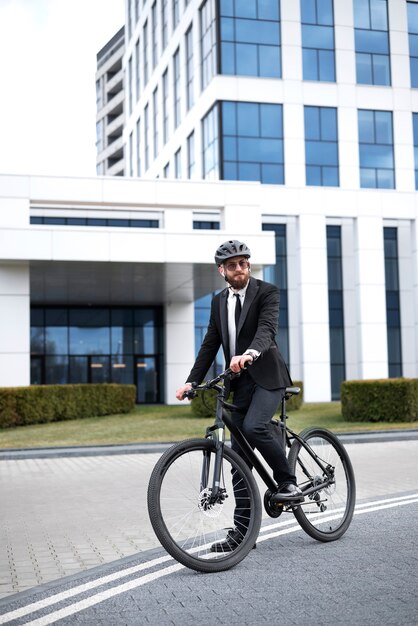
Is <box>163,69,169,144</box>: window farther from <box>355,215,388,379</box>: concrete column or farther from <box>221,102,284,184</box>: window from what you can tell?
<box>355,215,388,379</box>: concrete column

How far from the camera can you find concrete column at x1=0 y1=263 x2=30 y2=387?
2508 cm

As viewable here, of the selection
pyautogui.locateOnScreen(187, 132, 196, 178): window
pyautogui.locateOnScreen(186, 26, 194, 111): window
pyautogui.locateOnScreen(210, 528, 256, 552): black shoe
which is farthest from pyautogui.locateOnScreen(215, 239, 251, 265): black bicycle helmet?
pyautogui.locateOnScreen(186, 26, 194, 111): window

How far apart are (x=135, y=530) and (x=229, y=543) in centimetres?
200

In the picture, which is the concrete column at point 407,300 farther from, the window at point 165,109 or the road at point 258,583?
the road at point 258,583

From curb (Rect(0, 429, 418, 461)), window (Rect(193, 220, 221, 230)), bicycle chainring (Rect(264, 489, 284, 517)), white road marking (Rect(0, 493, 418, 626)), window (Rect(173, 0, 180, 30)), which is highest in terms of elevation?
window (Rect(173, 0, 180, 30))

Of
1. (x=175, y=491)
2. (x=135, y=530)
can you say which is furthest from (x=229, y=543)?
(x=135, y=530)

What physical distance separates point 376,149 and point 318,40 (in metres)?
5.64

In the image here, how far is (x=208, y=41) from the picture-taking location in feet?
123

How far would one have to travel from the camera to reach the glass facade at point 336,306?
123 ft

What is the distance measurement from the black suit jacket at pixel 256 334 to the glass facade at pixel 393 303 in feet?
108

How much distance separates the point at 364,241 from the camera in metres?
35.6

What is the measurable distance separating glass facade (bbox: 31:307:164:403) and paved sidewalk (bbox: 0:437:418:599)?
2087 centimetres

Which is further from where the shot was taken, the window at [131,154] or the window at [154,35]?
the window at [131,154]

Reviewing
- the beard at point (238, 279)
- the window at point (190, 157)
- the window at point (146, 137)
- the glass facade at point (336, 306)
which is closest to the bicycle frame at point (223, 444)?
the beard at point (238, 279)
